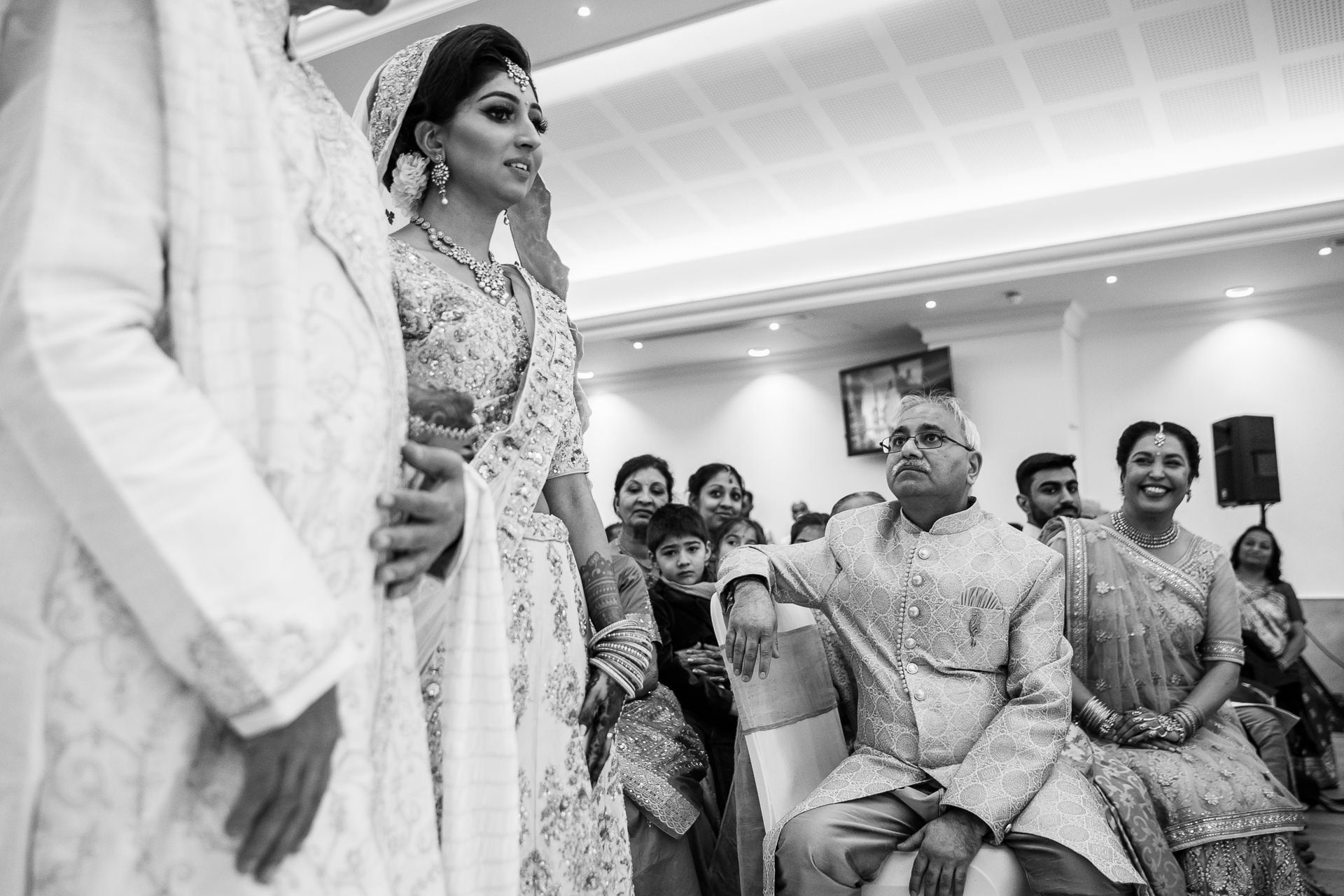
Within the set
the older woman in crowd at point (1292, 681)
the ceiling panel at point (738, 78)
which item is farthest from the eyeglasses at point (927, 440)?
the ceiling panel at point (738, 78)

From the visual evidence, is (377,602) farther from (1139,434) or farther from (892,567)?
(1139,434)

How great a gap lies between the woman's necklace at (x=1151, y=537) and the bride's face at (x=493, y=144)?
7.39 feet

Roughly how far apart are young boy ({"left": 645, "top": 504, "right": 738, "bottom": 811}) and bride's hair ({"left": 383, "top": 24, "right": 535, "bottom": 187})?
1360 mm

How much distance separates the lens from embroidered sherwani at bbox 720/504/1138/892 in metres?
1.92

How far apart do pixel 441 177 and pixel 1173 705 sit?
2.33 m

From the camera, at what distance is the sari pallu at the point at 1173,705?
2232 mm

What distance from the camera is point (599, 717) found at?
4.42 ft

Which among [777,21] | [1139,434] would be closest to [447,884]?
[1139,434]

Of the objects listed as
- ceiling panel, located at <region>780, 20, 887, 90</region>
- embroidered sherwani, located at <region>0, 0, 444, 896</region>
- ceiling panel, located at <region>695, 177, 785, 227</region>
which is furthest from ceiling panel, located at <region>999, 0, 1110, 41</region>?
embroidered sherwani, located at <region>0, 0, 444, 896</region>

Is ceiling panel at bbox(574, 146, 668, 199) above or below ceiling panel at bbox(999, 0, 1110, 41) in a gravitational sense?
below

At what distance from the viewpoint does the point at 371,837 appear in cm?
74

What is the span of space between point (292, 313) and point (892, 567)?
174 centimetres

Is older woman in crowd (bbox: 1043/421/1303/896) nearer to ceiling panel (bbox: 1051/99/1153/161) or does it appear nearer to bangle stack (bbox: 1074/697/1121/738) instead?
bangle stack (bbox: 1074/697/1121/738)

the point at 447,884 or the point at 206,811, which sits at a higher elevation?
the point at 206,811
